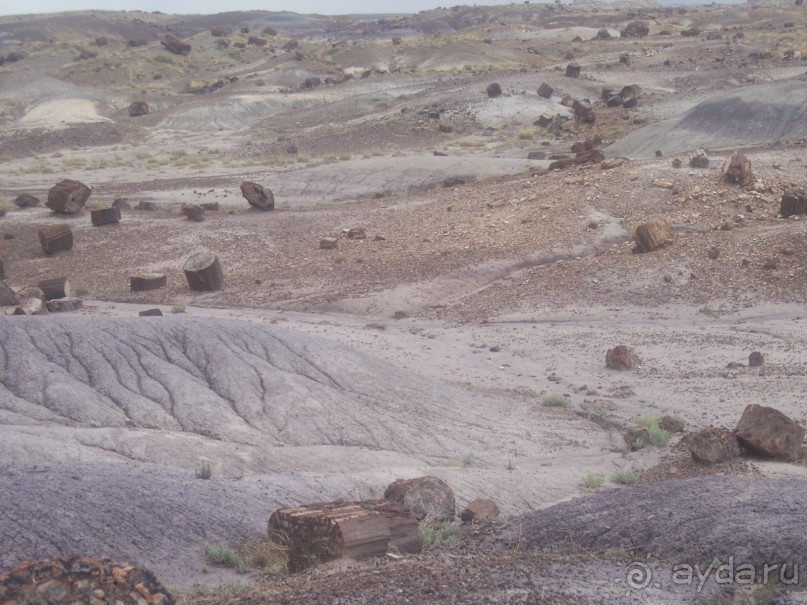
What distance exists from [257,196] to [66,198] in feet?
16.4

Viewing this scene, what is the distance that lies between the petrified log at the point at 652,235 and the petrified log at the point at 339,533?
43.3ft

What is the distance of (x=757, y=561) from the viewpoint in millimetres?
6199

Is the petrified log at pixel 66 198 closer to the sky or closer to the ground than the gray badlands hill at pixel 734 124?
closer to the ground

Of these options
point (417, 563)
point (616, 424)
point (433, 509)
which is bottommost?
point (616, 424)

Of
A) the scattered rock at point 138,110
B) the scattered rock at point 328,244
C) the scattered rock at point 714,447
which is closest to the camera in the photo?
the scattered rock at point 714,447

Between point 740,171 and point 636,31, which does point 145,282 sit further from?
point 636,31

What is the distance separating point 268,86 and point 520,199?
38.7 m

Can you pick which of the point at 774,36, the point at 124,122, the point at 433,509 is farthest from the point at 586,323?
the point at 774,36

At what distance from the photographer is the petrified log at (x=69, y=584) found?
16.1 ft

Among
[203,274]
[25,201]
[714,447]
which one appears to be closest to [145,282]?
[203,274]

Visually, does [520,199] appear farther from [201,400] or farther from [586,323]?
[201,400]

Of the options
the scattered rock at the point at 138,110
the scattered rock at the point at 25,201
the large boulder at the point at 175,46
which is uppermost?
Answer: the large boulder at the point at 175,46

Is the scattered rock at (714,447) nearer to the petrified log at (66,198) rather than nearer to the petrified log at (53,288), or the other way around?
the petrified log at (53,288)

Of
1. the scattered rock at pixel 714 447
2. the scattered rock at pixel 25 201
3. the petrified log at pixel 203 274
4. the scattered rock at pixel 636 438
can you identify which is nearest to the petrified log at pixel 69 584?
the scattered rock at pixel 714 447
